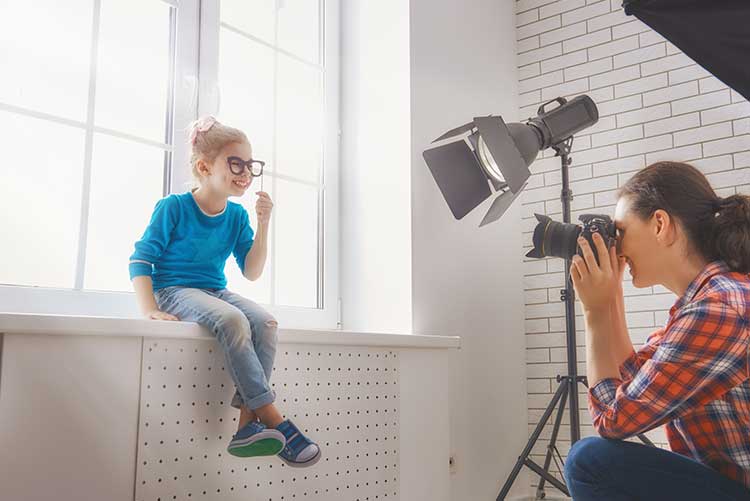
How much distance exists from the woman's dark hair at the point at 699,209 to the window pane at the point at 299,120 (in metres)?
1.30

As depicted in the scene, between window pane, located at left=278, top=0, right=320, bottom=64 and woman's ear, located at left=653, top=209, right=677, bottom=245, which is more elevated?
window pane, located at left=278, top=0, right=320, bottom=64

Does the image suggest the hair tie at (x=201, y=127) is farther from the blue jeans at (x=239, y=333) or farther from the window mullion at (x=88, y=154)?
the blue jeans at (x=239, y=333)

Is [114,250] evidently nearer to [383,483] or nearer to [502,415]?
[383,483]

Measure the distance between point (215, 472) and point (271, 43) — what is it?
142 centimetres

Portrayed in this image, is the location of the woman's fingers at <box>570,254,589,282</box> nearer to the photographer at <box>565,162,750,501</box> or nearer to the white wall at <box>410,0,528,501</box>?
the photographer at <box>565,162,750,501</box>

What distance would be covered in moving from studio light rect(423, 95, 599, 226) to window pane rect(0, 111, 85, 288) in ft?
3.05

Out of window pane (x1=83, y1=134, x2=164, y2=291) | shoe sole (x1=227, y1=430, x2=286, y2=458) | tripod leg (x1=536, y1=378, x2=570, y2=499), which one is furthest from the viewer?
tripod leg (x1=536, y1=378, x2=570, y2=499)

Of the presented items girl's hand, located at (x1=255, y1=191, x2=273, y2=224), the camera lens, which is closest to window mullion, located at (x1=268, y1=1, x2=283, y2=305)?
girl's hand, located at (x1=255, y1=191, x2=273, y2=224)

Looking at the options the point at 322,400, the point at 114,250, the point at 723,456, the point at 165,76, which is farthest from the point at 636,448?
the point at 165,76

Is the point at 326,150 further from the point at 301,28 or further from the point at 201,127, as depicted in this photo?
the point at 201,127

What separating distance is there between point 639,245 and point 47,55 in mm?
1480

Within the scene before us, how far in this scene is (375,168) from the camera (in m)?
2.62

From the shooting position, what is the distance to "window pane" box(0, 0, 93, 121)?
1839 mm

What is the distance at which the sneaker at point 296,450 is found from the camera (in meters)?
1.69
